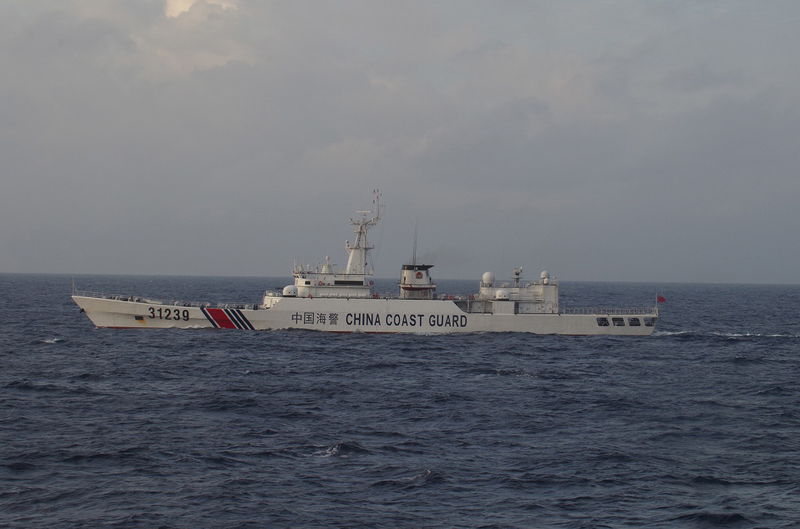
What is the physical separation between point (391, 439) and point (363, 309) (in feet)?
102

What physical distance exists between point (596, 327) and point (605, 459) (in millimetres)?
36557

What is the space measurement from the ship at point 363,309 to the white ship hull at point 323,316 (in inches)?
2.8

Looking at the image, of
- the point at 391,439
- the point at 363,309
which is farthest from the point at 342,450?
the point at 363,309

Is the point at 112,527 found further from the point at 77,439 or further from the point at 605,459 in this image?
the point at 605,459

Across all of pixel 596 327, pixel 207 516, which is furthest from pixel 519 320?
pixel 207 516

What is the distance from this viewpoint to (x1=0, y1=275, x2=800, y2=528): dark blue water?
1923cm

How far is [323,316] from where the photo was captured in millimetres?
56844

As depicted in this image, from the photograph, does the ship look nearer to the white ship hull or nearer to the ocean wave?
the white ship hull

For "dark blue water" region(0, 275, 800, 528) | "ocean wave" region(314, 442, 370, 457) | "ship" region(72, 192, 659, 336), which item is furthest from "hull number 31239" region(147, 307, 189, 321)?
"ocean wave" region(314, 442, 370, 457)

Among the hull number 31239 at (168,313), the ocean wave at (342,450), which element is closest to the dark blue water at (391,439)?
the ocean wave at (342,450)

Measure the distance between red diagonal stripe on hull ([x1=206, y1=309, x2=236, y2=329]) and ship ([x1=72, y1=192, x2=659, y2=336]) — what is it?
0.24 feet

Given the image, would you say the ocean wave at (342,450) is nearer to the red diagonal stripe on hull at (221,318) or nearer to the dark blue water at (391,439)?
the dark blue water at (391,439)

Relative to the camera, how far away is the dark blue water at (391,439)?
19.2 meters

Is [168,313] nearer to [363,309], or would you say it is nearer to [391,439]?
[363,309]
